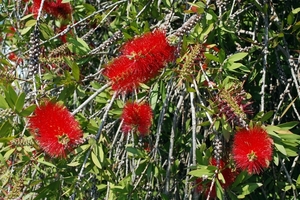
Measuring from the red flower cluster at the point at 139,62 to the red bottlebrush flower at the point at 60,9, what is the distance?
0.53m

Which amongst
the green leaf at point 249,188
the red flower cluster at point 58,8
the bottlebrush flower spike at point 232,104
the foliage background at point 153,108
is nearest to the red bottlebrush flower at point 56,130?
the foliage background at point 153,108

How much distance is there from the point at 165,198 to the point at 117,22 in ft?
2.32

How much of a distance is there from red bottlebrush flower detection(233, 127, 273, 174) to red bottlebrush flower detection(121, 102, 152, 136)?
239 millimetres

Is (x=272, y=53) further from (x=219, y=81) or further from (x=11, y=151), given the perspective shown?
(x=11, y=151)

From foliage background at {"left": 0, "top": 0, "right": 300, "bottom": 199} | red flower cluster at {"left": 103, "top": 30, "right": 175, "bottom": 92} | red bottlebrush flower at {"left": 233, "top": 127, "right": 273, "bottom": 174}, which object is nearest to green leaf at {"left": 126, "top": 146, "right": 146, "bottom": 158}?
foliage background at {"left": 0, "top": 0, "right": 300, "bottom": 199}

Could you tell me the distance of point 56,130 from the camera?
1.08 meters

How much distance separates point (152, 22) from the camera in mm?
1891

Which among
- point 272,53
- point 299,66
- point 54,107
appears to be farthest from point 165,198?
point 272,53

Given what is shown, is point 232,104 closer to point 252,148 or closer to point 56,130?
point 252,148

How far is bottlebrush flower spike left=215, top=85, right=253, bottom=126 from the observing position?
40.8 inches

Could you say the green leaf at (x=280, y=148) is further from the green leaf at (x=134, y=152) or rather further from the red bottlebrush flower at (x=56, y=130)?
the red bottlebrush flower at (x=56, y=130)

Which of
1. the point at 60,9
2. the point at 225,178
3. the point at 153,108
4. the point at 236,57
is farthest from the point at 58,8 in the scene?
the point at 225,178

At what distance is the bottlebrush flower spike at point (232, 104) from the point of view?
1037mm

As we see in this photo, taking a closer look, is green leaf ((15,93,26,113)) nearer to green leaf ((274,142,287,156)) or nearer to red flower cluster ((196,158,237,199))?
red flower cluster ((196,158,237,199))
